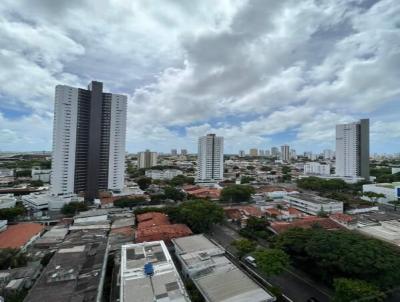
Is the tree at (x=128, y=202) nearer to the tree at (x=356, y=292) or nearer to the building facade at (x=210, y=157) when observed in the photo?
the building facade at (x=210, y=157)

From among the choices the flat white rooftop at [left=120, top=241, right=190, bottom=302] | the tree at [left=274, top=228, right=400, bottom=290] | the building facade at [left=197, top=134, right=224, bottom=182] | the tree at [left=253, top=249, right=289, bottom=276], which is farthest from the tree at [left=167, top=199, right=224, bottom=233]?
the building facade at [left=197, top=134, right=224, bottom=182]

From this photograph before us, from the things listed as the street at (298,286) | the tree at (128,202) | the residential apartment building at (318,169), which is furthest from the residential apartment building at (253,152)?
the street at (298,286)

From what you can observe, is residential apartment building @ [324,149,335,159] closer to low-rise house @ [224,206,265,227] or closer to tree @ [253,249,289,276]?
A: low-rise house @ [224,206,265,227]

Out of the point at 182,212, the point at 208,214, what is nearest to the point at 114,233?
the point at 182,212

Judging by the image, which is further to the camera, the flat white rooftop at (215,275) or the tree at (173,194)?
the tree at (173,194)

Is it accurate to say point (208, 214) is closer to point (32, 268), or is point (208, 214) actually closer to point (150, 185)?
point (32, 268)

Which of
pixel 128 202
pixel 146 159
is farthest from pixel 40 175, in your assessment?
pixel 128 202

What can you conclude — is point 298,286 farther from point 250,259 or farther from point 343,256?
point 250,259

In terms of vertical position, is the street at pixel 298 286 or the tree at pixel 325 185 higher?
the tree at pixel 325 185
